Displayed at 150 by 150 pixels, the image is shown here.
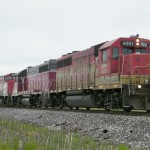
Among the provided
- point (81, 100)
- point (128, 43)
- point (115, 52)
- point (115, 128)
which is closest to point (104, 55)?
point (115, 52)

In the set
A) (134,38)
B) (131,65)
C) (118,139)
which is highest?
(134,38)

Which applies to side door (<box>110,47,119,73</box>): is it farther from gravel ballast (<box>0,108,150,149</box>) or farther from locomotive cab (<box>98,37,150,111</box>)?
gravel ballast (<box>0,108,150,149</box>)

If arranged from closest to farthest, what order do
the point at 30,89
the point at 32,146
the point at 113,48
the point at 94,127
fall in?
the point at 32,146
the point at 94,127
the point at 113,48
the point at 30,89

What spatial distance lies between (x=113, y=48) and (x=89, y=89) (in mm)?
3670

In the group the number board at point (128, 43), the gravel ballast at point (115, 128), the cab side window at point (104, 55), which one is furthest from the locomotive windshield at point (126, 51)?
the gravel ballast at point (115, 128)

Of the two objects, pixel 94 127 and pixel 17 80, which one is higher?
pixel 17 80

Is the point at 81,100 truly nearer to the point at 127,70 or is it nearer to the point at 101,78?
the point at 101,78

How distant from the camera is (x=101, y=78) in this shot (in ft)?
57.8

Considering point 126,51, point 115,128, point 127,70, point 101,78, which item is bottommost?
point 115,128

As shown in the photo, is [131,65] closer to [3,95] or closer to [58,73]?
[58,73]

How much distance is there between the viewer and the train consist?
606 inches

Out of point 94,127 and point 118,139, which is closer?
point 118,139

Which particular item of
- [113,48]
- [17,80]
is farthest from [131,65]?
[17,80]

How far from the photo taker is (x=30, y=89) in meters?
30.6
